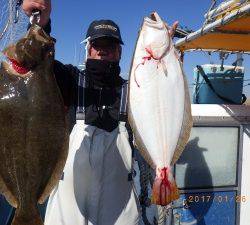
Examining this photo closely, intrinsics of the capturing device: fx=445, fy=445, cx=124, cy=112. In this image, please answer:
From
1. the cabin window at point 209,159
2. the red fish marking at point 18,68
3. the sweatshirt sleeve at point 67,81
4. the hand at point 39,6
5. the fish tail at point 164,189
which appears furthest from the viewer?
the cabin window at point 209,159

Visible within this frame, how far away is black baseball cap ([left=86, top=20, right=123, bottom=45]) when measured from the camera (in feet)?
10.1

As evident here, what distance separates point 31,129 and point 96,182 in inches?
32.3

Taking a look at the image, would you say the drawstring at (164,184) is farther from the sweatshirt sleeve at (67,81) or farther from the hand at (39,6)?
the hand at (39,6)

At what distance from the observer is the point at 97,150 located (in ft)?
10.2

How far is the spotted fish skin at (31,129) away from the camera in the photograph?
7.93 ft

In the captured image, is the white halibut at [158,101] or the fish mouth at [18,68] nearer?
the fish mouth at [18,68]

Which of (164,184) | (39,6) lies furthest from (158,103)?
(39,6)

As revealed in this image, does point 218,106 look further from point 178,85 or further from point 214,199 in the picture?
point 178,85

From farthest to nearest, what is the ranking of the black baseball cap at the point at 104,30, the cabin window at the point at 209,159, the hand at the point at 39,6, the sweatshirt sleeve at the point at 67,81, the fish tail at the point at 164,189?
1. the cabin window at the point at 209,159
2. the black baseball cap at the point at 104,30
3. the sweatshirt sleeve at the point at 67,81
4. the hand at the point at 39,6
5. the fish tail at the point at 164,189

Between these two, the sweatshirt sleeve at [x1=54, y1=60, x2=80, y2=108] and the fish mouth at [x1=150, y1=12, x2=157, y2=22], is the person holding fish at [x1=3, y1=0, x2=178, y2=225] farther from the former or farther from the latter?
the fish mouth at [x1=150, y1=12, x2=157, y2=22]

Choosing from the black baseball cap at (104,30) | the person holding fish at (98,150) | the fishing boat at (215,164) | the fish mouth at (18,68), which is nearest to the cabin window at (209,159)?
the fishing boat at (215,164)

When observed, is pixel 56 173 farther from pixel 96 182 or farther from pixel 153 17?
pixel 153 17

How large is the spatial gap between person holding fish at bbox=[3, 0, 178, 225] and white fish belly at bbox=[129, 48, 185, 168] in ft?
1.80
